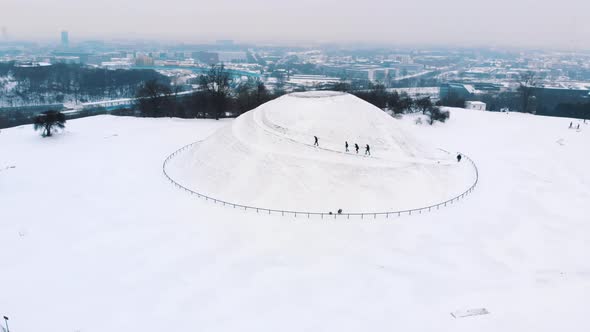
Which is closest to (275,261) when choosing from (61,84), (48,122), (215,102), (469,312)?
(469,312)

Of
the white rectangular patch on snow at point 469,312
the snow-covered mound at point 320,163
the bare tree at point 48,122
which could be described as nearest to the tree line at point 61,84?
the bare tree at point 48,122

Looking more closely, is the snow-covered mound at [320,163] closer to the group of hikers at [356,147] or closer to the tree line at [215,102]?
the group of hikers at [356,147]

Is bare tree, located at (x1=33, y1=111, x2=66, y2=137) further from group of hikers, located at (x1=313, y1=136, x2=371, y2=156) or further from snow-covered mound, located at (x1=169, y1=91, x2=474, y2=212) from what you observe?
group of hikers, located at (x1=313, y1=136, x2=371, y2=156)

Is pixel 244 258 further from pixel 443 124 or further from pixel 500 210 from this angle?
pixel 443 124

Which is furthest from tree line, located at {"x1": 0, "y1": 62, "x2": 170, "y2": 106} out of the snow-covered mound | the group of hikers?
the group of hikers

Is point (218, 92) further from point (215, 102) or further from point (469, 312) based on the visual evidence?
point (469, 312)

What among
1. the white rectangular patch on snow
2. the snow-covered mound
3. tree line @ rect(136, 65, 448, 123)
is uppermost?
tree line @ rect(136, 65, 448, 123)
